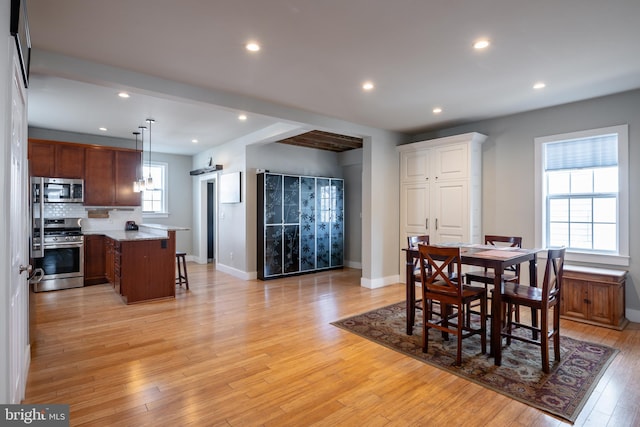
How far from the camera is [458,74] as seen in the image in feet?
11.1

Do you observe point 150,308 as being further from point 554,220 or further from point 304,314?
point 554,220

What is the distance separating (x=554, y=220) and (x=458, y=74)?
255cm

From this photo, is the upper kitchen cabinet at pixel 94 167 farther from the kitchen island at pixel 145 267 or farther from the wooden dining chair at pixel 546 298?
the wooden dining chair at pixel 546 298

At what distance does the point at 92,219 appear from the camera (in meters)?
6.22

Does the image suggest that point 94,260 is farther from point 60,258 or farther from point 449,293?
point 449,293

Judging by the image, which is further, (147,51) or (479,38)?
(147,51)

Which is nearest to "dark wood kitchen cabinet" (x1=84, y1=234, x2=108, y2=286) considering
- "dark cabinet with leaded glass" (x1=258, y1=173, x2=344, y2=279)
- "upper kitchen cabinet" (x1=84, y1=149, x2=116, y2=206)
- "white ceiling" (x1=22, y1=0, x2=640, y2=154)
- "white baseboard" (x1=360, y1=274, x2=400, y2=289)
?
"upper kitchen cabinet" (x1=84, y1=149, x2=116, y2=206)

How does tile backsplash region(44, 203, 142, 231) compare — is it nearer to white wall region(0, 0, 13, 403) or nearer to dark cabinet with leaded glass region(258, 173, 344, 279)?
dark cabinet with leaded glass region(258, 173, 344, 279)

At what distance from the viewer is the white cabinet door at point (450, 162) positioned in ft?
16.4

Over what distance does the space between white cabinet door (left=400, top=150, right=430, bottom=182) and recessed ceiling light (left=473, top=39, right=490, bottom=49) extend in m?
2.71

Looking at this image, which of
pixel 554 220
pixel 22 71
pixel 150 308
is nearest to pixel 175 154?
pixel 150 308

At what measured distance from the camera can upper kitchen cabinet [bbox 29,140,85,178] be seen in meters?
5.44

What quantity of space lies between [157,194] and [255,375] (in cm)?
661

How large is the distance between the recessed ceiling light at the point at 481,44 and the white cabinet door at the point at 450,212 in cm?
247
